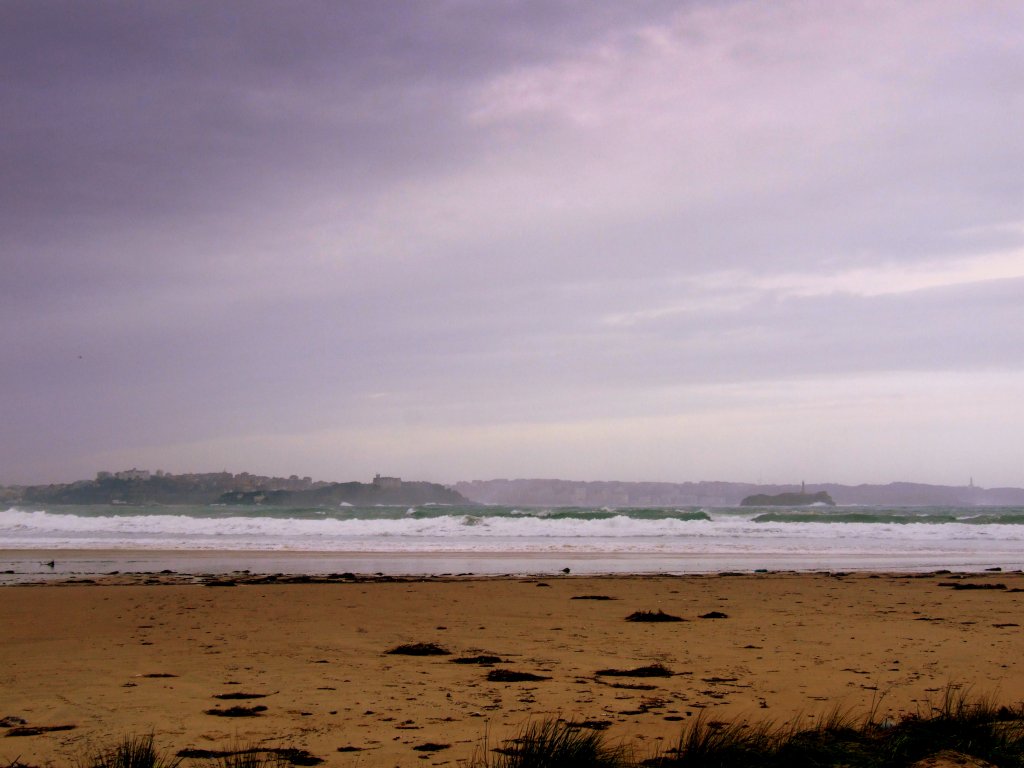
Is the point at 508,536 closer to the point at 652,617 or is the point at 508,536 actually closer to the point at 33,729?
the point at 652,617

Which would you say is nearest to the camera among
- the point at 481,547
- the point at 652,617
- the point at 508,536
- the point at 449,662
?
the point at 449,662

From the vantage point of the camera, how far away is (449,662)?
6.74m

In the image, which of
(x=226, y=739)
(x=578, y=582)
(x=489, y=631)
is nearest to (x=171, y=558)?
(x=578, y=582)

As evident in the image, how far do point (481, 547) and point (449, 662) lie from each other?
19.2 m

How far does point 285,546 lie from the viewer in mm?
25125

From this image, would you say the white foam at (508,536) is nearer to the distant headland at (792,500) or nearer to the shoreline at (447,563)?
the shoreline at (447,563)

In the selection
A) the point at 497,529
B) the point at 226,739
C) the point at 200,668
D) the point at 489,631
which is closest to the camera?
the point at 226,739

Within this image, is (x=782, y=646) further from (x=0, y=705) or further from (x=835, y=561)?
(x=835, y=561)

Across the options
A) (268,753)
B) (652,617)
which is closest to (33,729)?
(268,753)

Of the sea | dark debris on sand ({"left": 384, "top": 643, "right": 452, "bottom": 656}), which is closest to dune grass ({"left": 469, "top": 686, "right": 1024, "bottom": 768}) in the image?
dark debris on sand ({"left": 384, "top": 643, "right": 452, "bottom": 656})

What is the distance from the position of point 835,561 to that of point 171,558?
16659 millimetres

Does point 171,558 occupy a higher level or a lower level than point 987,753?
lower

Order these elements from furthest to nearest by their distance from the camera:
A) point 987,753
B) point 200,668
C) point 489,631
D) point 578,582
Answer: point 578,582, point 489,631, point 200,668, point 987,753

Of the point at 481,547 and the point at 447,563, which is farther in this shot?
the point at 481,547
